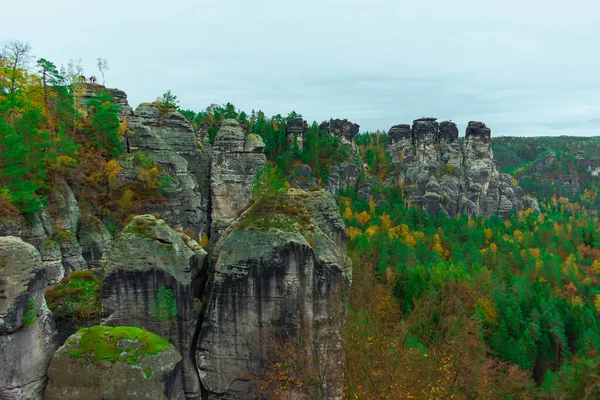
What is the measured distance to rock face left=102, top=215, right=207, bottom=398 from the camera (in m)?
14.3

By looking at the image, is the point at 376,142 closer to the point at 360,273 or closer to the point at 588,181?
the point at 360,273

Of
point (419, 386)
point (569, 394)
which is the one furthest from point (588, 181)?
point (419, 386)

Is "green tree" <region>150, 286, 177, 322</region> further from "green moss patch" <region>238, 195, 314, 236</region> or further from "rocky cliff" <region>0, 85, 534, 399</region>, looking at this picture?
"green moss patch" <region>238, 195, 314, 236</region>

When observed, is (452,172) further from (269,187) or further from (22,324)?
(22,324)

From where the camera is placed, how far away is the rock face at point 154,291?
1434cm

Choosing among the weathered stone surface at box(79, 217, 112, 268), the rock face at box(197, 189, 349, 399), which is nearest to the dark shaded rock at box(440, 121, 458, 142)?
the weathered stone surface at box(79, 217, 112, 268)

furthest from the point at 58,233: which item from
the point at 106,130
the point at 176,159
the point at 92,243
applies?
the point at 176,159

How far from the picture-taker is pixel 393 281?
45.7m

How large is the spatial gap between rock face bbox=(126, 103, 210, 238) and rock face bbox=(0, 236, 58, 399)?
18483 mm

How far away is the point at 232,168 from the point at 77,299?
25.1m

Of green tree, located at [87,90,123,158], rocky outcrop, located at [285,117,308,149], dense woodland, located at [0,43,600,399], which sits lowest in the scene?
dense woodland, located at [0,43,600,399]

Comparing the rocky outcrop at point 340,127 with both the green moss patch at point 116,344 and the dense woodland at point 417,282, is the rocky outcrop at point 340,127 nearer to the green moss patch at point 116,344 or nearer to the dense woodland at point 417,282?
the dense woodland at point 417,282

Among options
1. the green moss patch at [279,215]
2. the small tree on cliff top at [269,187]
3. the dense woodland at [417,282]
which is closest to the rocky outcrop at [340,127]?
the dense woodland at [417,282]

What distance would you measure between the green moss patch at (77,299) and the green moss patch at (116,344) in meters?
1.70
